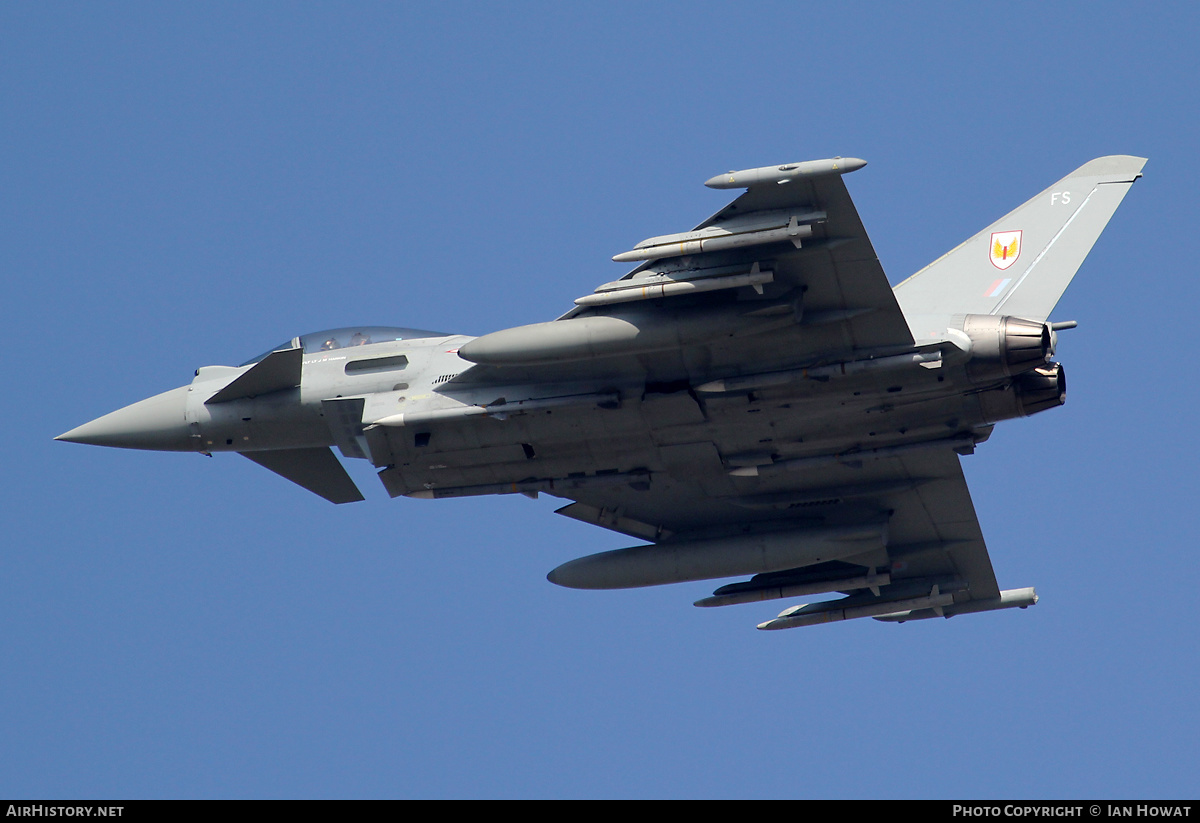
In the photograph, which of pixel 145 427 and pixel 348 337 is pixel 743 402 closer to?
pixel 348 337

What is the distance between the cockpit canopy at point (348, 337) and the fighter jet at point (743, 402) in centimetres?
4

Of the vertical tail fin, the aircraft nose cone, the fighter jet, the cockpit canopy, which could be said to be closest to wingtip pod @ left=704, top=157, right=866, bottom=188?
the fighter jet

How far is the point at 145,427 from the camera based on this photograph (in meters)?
21.0

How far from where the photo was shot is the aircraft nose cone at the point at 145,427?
20.9 m

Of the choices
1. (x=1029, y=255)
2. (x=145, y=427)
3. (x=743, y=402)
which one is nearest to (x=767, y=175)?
(x=743, y=402)

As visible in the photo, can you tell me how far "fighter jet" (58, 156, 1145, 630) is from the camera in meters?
17.5

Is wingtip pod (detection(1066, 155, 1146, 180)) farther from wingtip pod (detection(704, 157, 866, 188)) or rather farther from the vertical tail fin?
wingtip pod (detection(704, 157, 866, 188))

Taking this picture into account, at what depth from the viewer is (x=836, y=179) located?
16.3m

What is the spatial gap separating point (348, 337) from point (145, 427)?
3423 millimetres

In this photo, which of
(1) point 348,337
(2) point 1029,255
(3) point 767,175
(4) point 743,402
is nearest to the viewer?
(3) point 767,175

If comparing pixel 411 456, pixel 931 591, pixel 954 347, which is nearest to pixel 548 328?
pixel 411 456

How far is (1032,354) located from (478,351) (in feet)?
23.2

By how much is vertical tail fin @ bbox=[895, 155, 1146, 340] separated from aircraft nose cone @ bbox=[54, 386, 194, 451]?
10839mm
